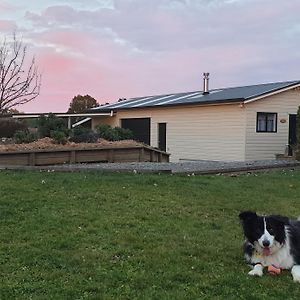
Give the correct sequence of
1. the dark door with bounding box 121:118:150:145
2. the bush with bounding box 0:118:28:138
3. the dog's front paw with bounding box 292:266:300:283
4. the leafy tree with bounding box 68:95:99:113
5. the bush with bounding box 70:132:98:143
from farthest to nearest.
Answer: the leafy tree with bounding box 68:95:99:113 < the dark door with bounding box 121:118:150:145 < the bush with bounding box 0:118:28:138 < the bush with bounding box 70:132:98:143 < the dog's front paw with bounding box 292:266:300:283

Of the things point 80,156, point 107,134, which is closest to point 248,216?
point 80,156

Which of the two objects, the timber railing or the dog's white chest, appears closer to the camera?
the dog's white chest

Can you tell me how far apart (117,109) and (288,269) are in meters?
24.2

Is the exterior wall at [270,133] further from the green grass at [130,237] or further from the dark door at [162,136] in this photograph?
the green grass at [130,237]

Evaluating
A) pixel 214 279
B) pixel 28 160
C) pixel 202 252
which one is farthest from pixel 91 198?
pixel 28 160

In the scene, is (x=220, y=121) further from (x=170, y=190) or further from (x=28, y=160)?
(x=170, y=190)

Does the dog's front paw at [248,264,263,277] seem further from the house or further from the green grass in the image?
the house

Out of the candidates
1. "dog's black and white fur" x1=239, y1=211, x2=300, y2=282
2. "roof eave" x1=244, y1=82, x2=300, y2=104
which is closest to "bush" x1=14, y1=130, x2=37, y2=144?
"roof eave" x1=244, y1=82, x2=300, y2=104

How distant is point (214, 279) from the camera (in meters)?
4.64

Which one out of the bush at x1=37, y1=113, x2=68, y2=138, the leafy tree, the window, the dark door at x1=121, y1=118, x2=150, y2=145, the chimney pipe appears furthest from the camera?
the leafy tree

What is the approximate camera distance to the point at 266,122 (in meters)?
21.9

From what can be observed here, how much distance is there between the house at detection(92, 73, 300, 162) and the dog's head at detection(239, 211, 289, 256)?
16.2 meters

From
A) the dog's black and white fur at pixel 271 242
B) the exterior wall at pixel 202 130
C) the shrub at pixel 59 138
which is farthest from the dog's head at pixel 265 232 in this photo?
the exterior wall at pixel 202 130

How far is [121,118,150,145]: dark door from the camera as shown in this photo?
88.6 feet
